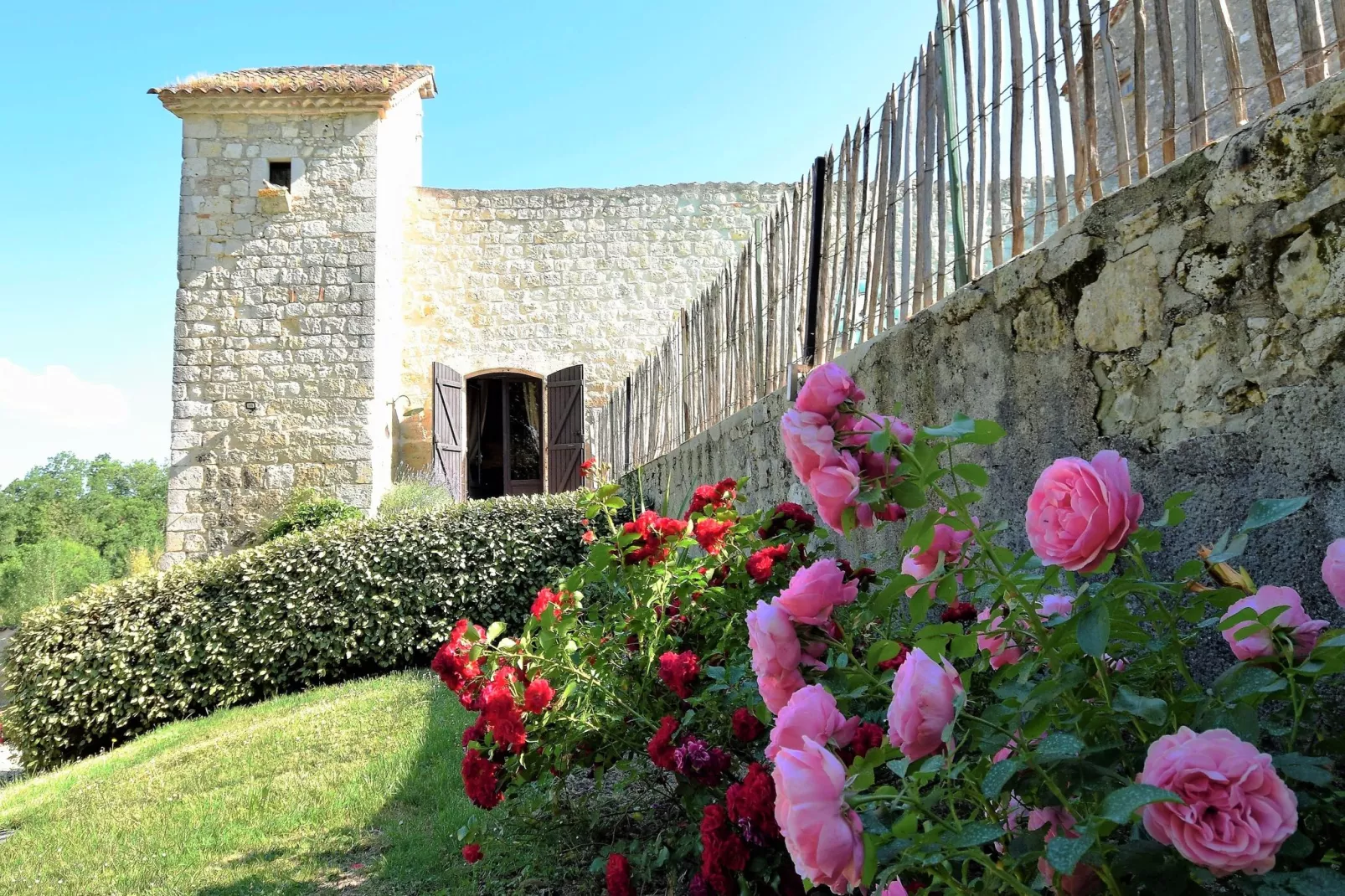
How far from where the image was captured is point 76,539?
33.4 meters

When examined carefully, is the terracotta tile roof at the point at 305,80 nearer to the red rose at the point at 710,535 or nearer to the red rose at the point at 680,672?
the red rose at the point at 710,535

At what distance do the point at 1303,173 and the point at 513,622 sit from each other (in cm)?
655

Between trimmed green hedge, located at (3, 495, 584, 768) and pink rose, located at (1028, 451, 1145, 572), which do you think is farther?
trimmed green hedge, located at (3, 495, 584, 768)

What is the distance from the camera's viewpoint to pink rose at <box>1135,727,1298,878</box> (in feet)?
2.43

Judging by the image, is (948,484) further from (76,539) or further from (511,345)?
(76,539)

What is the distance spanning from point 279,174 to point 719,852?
39.4 ft

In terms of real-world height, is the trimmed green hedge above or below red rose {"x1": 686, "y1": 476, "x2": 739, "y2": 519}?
below

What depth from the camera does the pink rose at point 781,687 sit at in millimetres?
1324

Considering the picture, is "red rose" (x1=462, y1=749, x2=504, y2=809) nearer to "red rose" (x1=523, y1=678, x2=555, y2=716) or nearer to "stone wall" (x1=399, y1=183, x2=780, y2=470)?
"red rose" (x1=523, y1=678, x2=555, y2=716)

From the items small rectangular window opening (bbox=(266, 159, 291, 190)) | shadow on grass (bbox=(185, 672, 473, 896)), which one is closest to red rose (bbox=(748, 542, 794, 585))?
shadow on grass (bbox=(185, 672, 473, 896))

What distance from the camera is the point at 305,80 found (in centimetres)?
1112

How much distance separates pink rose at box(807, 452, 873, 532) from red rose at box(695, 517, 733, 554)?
40.9 inches

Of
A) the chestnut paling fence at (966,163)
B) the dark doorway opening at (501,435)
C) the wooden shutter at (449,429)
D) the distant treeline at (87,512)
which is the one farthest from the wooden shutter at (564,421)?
the distant treeline at (87,512)

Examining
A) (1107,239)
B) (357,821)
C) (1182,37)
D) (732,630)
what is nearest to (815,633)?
(732,630)
